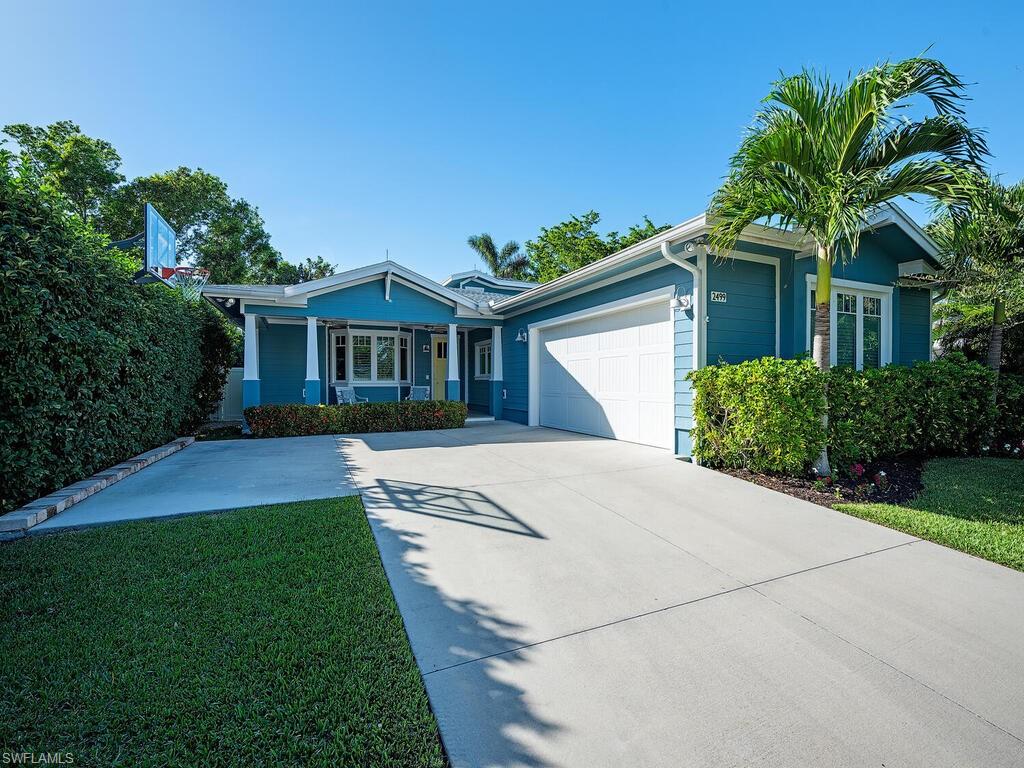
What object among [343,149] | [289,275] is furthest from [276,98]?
[289,275]

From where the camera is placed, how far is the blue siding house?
23.2 ft

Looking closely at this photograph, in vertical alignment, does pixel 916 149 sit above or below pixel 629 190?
below

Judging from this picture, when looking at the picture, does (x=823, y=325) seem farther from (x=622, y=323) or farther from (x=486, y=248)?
(x=486, y=248)

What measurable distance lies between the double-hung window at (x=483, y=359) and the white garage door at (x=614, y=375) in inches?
147

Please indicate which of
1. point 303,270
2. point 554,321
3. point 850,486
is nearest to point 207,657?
point 850,486

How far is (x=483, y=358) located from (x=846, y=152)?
37.5 ft

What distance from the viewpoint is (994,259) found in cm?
737

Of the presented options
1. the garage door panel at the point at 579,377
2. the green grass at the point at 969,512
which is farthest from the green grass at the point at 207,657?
the garage door panel at the point at 579,377

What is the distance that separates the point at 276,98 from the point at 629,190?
1186 cm

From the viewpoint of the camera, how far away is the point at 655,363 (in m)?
7.79

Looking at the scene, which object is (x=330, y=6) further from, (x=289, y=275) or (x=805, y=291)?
(x=289, y=275)

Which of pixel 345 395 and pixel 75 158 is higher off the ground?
pixel 75 158

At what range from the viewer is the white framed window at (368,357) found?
1373 cm

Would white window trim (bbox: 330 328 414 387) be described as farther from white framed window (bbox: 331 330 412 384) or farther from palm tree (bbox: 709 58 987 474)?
palm tree (bbox: 709 58 987 474)
